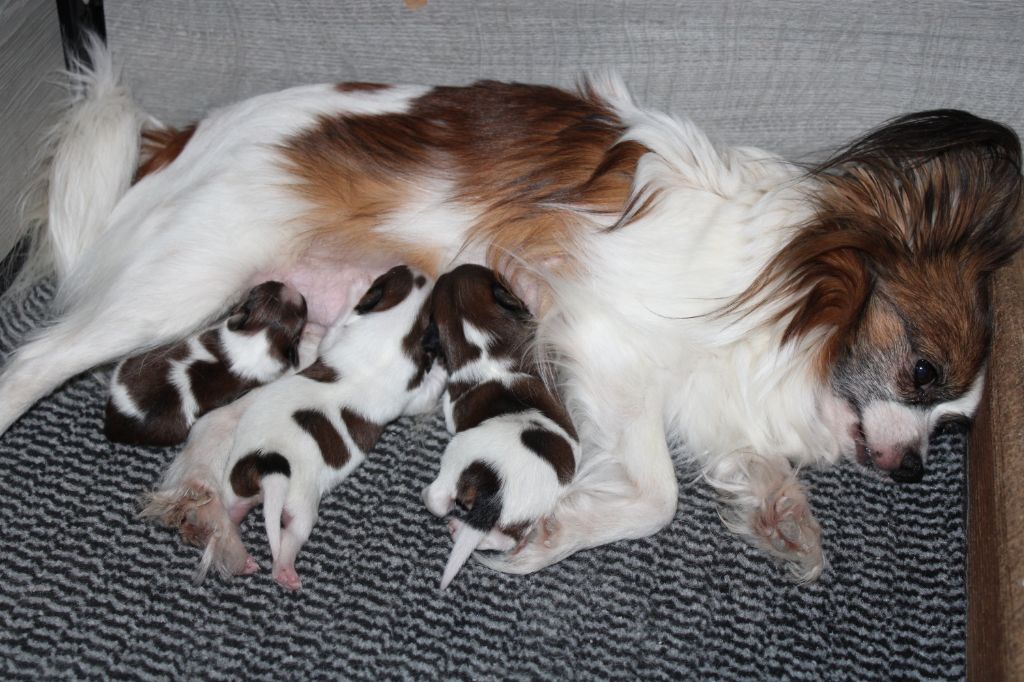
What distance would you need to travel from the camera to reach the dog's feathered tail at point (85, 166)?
2.67 metres

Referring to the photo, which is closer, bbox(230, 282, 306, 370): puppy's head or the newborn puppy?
the newborn puppy

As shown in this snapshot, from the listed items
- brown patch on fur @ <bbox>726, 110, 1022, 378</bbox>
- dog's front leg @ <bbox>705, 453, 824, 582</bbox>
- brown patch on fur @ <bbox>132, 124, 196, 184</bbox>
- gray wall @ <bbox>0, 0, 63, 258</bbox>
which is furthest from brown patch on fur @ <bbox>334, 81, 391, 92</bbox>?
dog's front leg @ <bbox>705, 453, 824, 582</bbox>

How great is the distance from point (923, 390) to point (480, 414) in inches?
42.1

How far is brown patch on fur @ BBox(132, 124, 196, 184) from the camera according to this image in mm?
2713

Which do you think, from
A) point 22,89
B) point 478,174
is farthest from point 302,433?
point 22,89

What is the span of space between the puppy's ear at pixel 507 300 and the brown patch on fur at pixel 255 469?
2.15 feet

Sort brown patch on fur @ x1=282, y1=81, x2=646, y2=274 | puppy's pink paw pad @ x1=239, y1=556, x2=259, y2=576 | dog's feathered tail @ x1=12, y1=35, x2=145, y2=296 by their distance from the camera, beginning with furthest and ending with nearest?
dog's feathered tail @ x1=12, y1=35, x2=145, y2=296 → brown patch on fur @ x1=282, y1=81, x2=646, y2=274 → puppy's pink paw pad @ x1=239, y1=556, x2=259, y2=576

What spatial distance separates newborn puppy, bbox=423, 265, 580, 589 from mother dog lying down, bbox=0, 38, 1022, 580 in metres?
0.14

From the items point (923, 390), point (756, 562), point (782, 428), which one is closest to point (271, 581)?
point (756, 562)

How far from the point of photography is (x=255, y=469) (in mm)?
2123

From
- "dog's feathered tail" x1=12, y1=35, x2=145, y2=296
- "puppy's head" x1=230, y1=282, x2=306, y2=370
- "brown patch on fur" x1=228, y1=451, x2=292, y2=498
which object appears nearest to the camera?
"brown patch on fur" x1=228, y1=451, x2=292, y2=498

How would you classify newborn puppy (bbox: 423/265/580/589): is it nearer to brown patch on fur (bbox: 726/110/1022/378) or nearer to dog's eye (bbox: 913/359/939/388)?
brown patch on fur (bbox: 726/110/1022/378)

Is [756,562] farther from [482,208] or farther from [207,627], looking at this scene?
[207,627]

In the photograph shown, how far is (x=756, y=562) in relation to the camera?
7.86ft
